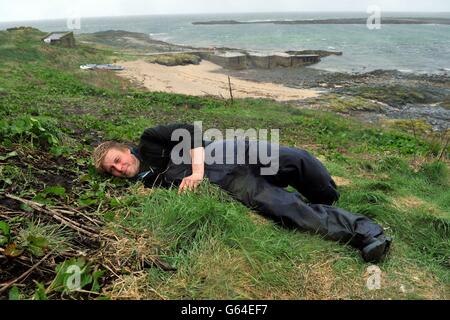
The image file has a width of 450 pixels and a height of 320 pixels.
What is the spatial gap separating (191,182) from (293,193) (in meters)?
0.89

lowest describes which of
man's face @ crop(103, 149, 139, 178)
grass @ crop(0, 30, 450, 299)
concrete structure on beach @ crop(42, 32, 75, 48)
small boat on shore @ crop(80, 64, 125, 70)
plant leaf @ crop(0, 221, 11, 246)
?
grass @ crop(0, 30, 450, 299)

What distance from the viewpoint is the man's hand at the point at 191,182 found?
11.4 feet

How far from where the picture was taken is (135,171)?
151 inches

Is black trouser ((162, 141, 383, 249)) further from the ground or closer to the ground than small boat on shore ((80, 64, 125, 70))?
closer to the ground

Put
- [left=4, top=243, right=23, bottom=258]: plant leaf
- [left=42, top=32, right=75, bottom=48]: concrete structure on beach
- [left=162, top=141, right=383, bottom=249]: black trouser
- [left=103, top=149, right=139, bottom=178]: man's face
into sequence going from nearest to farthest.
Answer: [left=4, top=243, right=23, bottom=258]: plant leaf
[left=162, top=141, right=383, bottom=249]: black trouser
[left=103, top=149, right=139, bottom=178]: man's face
[left=42, top=32, right=75, bottom=48]: concrete structure on beach

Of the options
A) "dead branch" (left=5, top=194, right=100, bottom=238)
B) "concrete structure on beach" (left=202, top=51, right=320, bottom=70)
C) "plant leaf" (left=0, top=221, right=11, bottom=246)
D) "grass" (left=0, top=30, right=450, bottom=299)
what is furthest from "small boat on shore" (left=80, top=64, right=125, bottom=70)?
"plant leaf" (left=0, top=221, right=11, bottom=246)

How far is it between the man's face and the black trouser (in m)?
0.35

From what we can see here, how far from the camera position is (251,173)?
3.57 meters

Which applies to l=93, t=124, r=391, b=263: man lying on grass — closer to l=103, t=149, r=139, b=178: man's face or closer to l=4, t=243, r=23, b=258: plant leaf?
l=103, t=149, r=139, b=178: man's face

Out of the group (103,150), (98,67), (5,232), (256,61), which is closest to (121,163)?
(103,150)

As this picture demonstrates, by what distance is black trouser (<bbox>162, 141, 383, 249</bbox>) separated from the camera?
324cm

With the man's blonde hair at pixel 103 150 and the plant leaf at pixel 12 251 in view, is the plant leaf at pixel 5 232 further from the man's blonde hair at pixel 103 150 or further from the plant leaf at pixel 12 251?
the man's blonde hair at pixel 103 150

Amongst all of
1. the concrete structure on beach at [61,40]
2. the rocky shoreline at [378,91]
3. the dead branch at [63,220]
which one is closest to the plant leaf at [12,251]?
the dead branch at [63,220]
